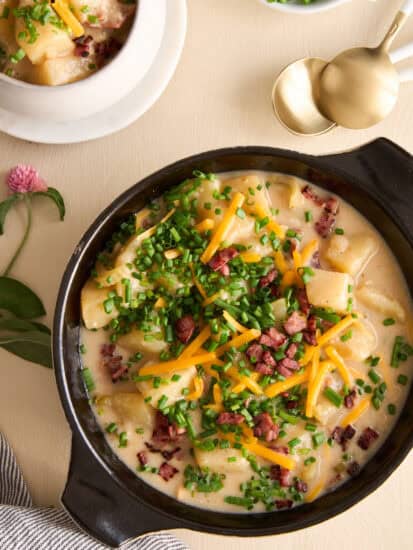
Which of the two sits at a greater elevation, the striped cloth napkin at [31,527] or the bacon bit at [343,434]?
the bacon bit at [343,434]

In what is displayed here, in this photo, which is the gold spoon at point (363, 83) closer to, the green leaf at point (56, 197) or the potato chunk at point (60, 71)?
the potato chunk at point (60, 71)

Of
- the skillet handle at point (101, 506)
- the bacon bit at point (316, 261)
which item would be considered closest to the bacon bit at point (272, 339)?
the bacon bit at point (316, 261)

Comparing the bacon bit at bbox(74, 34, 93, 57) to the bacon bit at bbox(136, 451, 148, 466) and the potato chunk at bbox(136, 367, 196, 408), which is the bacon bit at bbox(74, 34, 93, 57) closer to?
the potato chunk at bbox(136, 367, 196, 408)

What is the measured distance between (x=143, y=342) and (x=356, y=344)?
63cm

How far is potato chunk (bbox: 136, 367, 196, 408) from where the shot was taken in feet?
7.13

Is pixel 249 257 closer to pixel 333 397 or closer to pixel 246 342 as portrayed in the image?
pixel 246 342

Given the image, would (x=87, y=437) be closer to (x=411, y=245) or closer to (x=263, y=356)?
(x=263, y=356)

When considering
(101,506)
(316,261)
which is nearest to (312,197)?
(316,261)

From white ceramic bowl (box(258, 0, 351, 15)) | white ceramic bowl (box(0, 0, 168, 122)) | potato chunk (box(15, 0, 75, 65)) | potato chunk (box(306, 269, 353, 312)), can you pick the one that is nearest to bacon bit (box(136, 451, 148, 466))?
potato chunk (box(306, 269, 353, 312))

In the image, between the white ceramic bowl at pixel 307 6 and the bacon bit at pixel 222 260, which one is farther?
the white ceramic bowl at pixel 307 6

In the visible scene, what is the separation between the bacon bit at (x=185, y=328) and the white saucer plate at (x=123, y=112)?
69 centimetres

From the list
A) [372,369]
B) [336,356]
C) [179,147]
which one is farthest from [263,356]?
[179,147]

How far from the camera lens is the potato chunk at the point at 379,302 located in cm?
226

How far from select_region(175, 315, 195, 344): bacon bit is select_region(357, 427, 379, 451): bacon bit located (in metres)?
0.62
